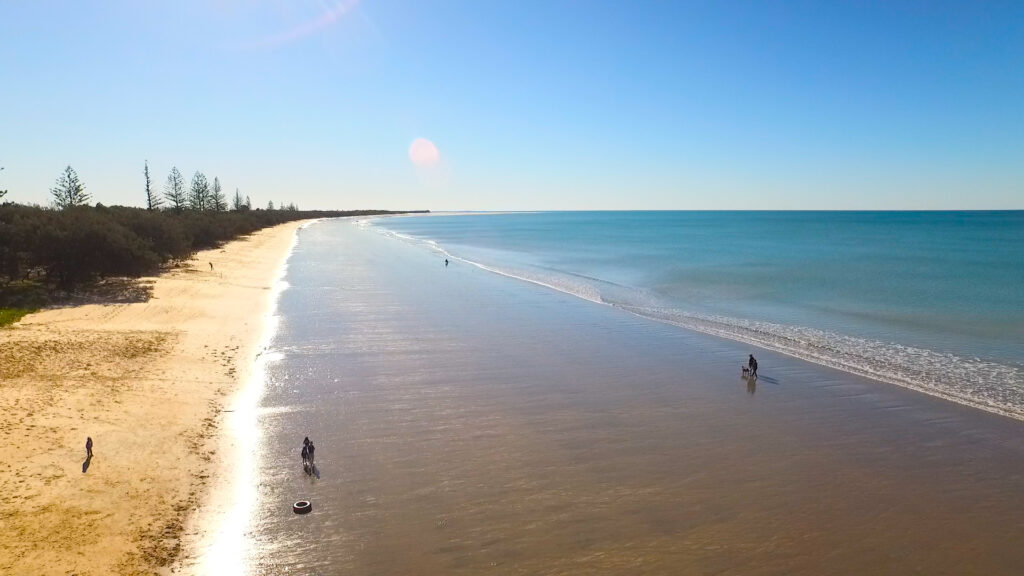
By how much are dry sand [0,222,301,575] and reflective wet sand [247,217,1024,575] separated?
1.74m

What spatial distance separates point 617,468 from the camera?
40.5 ft

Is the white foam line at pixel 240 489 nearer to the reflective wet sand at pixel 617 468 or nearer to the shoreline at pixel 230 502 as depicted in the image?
the shoreline at pixel 230 502

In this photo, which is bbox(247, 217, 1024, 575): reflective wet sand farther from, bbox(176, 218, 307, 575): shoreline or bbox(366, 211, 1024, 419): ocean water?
bbox(366, 211, 1024, 419): ocean water

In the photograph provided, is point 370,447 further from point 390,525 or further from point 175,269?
point 175,269

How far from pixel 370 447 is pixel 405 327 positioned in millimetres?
13579

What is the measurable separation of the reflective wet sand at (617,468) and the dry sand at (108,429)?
1.74 metres

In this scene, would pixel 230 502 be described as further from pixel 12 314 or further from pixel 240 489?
pixel 12 314

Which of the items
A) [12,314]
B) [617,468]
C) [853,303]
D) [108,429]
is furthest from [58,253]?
[853,303]

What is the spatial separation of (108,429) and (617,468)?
12.6 meters

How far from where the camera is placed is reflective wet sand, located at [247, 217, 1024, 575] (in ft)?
30.9

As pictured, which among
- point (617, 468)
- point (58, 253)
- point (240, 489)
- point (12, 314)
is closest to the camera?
point (240, 489)

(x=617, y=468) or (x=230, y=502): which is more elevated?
(x=617, y=468)

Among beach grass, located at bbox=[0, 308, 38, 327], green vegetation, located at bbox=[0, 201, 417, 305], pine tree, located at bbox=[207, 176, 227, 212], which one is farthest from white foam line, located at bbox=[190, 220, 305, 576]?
pine tree, located at bbox=[207, 176, 227, 212]

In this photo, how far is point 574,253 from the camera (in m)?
79.2
